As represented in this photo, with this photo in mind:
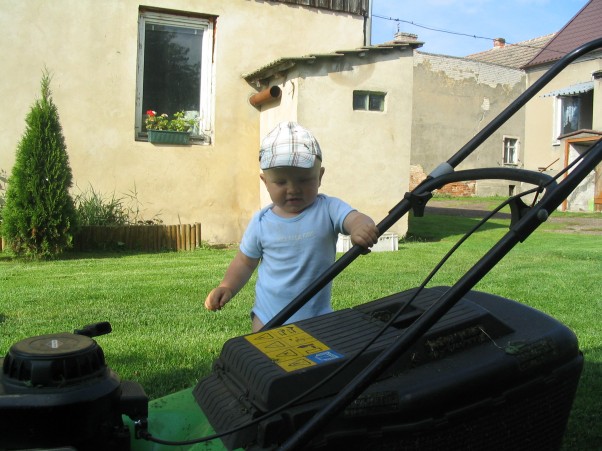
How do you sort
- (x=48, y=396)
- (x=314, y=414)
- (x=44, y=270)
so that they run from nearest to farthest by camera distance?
(x=48, y=396)
(x=314, y=414)
(x=44, y=270)

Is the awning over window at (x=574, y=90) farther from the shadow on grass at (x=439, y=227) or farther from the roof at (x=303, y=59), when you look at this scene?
the roof at (x=303, y=59)

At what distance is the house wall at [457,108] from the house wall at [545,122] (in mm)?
838

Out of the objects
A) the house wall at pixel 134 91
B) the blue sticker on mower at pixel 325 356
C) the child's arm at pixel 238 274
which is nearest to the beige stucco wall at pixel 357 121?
the house wall at pixel 134 91

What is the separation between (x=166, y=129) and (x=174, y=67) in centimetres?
89

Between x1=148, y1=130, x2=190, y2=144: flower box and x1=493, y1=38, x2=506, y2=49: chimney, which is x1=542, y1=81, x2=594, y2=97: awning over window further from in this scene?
x1=148, y1=130, x2=190, y2=144: flower box

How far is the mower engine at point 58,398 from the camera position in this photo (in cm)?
128

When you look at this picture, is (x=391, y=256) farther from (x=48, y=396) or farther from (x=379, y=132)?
(x=48, y=396)

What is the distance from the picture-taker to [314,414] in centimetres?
142

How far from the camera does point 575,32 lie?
22.8 metres

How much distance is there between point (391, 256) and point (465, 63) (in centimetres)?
1832

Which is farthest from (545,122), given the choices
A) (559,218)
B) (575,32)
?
(559,218)

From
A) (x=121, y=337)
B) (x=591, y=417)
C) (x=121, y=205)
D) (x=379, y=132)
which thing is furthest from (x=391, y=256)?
(x=591, y=417)

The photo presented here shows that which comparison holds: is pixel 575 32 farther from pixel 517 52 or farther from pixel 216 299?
pixel 216 299

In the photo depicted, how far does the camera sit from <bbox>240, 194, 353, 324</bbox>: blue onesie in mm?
2348
